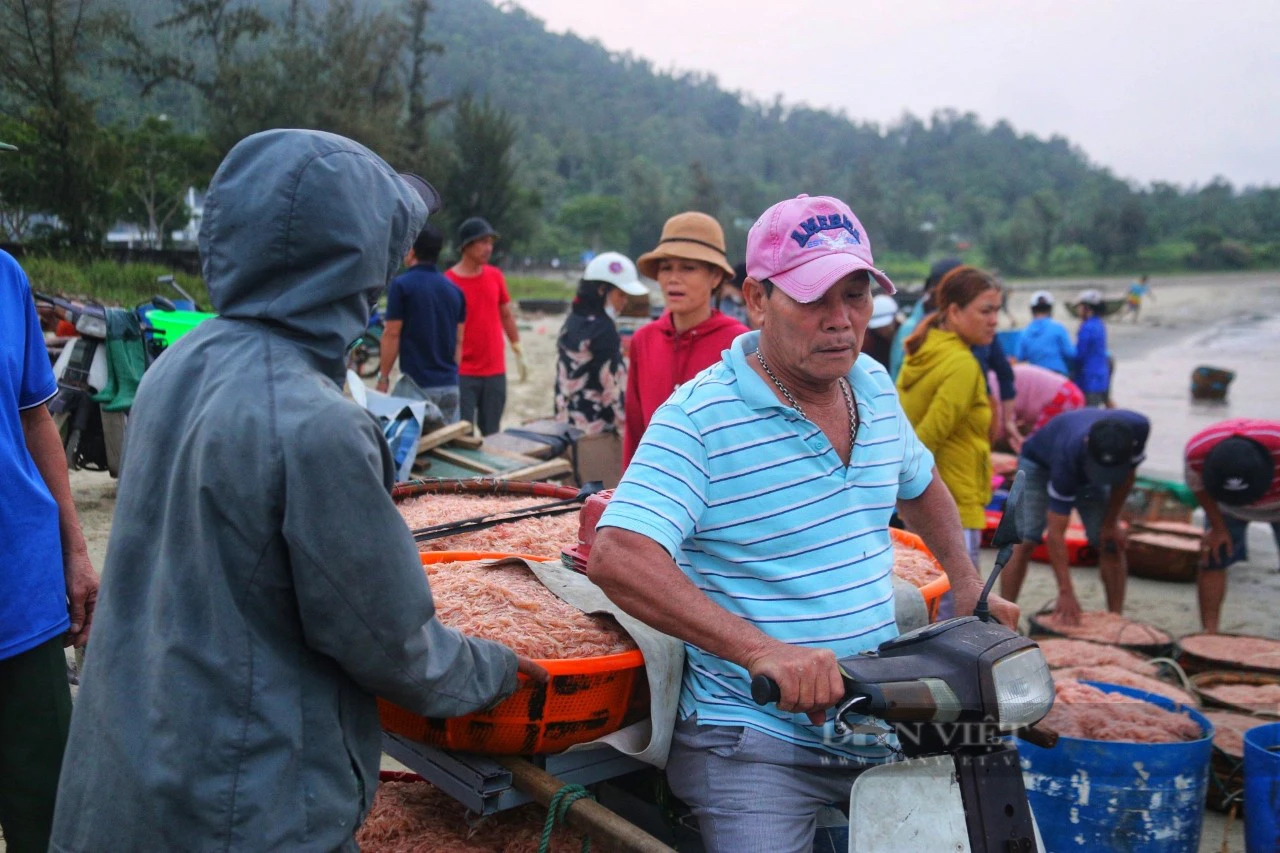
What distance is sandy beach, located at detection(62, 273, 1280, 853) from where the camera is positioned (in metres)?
6.88

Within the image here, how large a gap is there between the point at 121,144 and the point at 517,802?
561 inches

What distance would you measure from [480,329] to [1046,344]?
20.5ft

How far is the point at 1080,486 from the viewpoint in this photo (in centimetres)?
593

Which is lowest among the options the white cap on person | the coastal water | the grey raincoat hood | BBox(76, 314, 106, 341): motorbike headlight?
the coastal water

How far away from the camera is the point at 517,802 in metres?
2.04

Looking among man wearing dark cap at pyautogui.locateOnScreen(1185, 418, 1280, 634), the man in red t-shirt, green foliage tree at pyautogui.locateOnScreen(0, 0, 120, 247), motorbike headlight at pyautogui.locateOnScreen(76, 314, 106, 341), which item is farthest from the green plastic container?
man wearing dark cap at pyautogui.locateOnScreen(1185, 418, 1280, 634)

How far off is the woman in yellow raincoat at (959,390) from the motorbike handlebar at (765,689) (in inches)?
140

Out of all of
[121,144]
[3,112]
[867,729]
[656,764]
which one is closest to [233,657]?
[656,764]

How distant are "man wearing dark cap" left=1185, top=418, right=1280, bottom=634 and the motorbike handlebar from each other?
4.40 m

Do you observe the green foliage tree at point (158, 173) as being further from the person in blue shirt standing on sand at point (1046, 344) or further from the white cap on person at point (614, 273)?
the person in blue shirt standing on sand at point (1046, 344)

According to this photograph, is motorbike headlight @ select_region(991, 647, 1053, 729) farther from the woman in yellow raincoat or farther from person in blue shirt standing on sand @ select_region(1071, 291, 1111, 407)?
person in blue shirt standing on sand @ select_region(1071, 291, 1111, 407)

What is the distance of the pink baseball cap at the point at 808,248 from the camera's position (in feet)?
6.53

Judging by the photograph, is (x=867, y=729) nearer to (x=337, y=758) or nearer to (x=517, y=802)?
(x=517, y=802)

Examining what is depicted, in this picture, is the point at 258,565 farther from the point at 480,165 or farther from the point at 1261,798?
the point at 480,165
